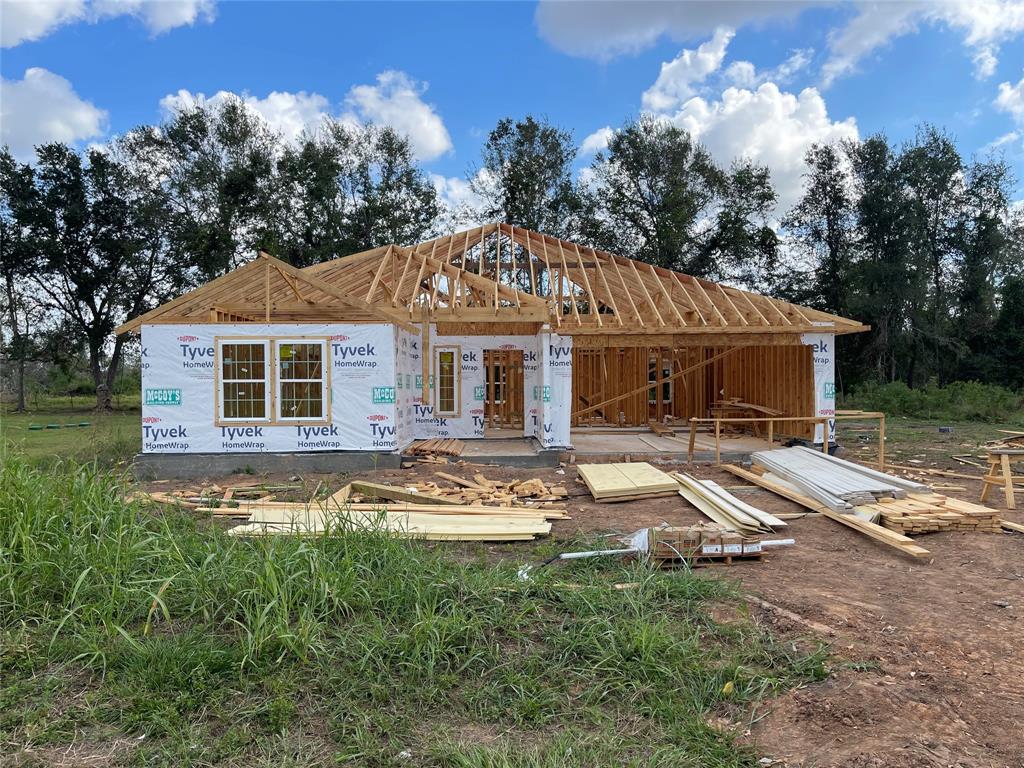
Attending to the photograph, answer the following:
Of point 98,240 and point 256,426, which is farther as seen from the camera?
point 98,240

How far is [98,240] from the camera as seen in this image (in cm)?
2766

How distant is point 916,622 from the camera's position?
13.7ft

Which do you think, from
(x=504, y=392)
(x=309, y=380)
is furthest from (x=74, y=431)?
(x=504, y=392)

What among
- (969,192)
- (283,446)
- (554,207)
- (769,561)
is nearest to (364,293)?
(283,446)

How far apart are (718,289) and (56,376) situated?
115ft

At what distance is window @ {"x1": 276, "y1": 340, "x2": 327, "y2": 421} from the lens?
11.1 m

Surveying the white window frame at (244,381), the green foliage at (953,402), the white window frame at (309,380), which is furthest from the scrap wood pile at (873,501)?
the green foliage at (953,402)

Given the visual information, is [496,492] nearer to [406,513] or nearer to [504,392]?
[406,513]

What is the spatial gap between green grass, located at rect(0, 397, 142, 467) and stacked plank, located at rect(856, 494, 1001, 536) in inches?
299

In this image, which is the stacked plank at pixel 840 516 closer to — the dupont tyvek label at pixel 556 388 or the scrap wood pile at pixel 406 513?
the scrap wood pile at pixel 406 513

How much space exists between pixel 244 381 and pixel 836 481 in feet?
31.1

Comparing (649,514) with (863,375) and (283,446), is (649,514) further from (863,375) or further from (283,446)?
(863,375)

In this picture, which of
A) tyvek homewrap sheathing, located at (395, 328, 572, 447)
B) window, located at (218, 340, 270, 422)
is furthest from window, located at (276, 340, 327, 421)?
tyvek homewrap sheathing, located at (395, 328, 572, 447)

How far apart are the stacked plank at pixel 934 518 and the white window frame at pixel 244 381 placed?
9260 millimetres
